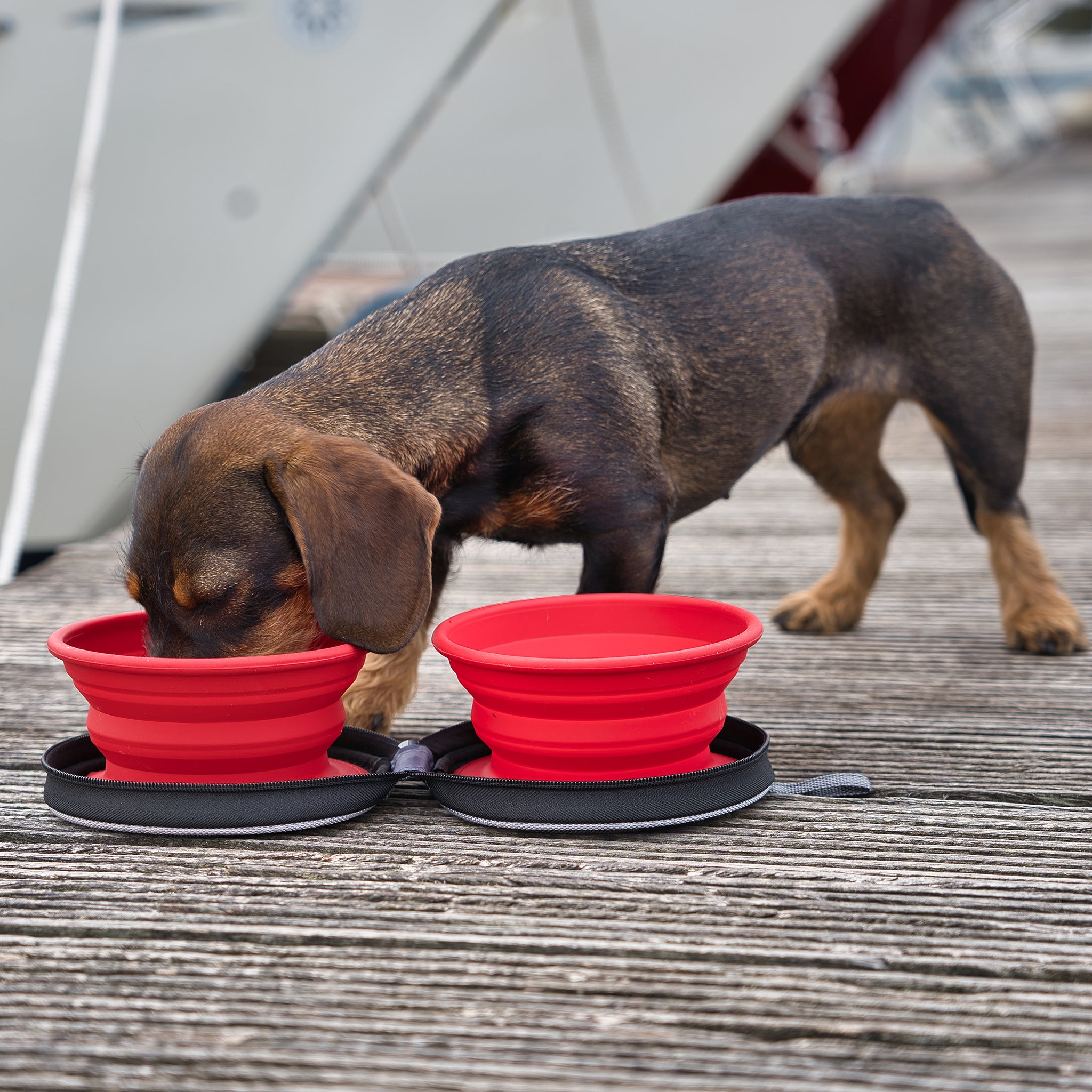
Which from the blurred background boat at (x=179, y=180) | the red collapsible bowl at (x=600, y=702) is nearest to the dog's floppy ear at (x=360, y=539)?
the red collapsible bowl at (x=600, y=702)

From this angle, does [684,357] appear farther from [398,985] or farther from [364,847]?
[398,985]

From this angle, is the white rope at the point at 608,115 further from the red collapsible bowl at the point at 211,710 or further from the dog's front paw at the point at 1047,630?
the red collapsible bowl at the point at 211,710

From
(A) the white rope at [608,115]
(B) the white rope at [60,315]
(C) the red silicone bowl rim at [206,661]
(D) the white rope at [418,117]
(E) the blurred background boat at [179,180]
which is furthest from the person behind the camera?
(A) the white rope at [608,115]

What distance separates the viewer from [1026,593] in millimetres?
3174

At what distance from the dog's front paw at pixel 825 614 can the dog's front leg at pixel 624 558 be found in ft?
3.39

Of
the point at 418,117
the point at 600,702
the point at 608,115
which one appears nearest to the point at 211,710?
the point at 600,702

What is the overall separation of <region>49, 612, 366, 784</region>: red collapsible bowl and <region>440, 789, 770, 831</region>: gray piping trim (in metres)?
0.30

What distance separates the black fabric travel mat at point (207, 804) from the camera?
197 centimetres

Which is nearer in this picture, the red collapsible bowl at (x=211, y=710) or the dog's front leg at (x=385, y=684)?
the red collapsible bowl at (x=211, y=710)

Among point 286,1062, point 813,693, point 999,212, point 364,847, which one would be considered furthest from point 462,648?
point 999,212

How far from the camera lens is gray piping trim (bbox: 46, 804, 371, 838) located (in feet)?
6.49

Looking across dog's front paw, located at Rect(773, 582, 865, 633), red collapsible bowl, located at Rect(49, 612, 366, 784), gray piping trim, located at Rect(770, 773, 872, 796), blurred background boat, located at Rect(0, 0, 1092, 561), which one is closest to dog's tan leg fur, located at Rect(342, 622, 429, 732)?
red collapsible bowl, located at Rect(49, 612, 366, 784)

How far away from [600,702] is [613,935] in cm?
39

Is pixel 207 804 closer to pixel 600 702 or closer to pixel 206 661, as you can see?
pixel 206 661
